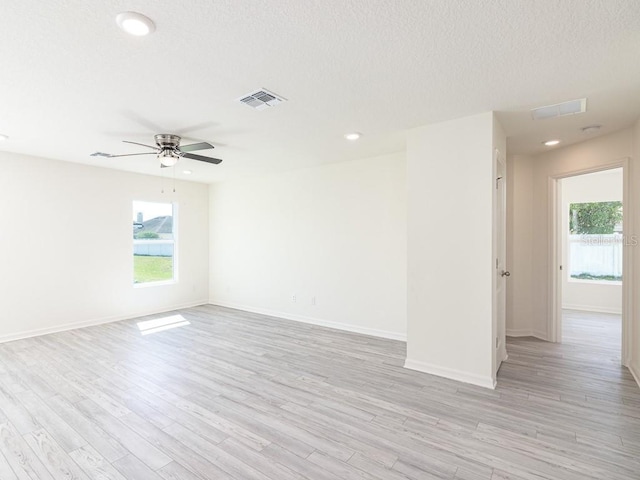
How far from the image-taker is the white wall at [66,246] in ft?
14.8

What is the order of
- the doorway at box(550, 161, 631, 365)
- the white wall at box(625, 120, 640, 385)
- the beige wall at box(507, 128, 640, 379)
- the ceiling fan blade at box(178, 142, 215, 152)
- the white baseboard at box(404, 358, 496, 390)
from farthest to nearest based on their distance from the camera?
the doorway at box(550, 161, 631, 365)
the beige wall at box(507, 128, 640, 379)
the ceiling fan blade at box(178, 142, 215, 152)
the white wall at box(625, 120, 640, 385)
the white baseboard at box(404, 358, 496, 390)

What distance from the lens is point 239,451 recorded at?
6.97 feet

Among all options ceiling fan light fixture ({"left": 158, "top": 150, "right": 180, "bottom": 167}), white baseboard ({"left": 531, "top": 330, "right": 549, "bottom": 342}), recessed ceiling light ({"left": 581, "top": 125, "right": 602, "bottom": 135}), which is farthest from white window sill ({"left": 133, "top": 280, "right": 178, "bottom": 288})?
recessed ceiling light ({"left": 581, "top": 125, "right": 602, "bottom": 135})

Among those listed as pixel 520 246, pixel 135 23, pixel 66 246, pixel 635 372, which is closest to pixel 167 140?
pixel 135 23

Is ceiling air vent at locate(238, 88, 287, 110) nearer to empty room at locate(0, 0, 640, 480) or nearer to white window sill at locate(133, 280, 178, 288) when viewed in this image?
empty room at locate(0, 0, 640, 480)

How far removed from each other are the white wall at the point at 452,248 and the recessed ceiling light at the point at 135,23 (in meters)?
2.55

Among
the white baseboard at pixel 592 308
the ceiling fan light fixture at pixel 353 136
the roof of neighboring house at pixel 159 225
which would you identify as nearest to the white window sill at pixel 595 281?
the white baseboard at pixel 592 308

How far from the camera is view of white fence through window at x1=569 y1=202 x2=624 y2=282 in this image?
624cm

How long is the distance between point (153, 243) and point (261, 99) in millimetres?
4601

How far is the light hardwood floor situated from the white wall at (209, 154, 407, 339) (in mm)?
924

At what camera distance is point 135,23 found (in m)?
1.74

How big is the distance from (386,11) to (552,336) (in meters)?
4.55

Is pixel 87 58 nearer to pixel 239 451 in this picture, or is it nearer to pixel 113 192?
pixel 239 451

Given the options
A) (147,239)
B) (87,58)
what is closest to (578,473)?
(87,58)
